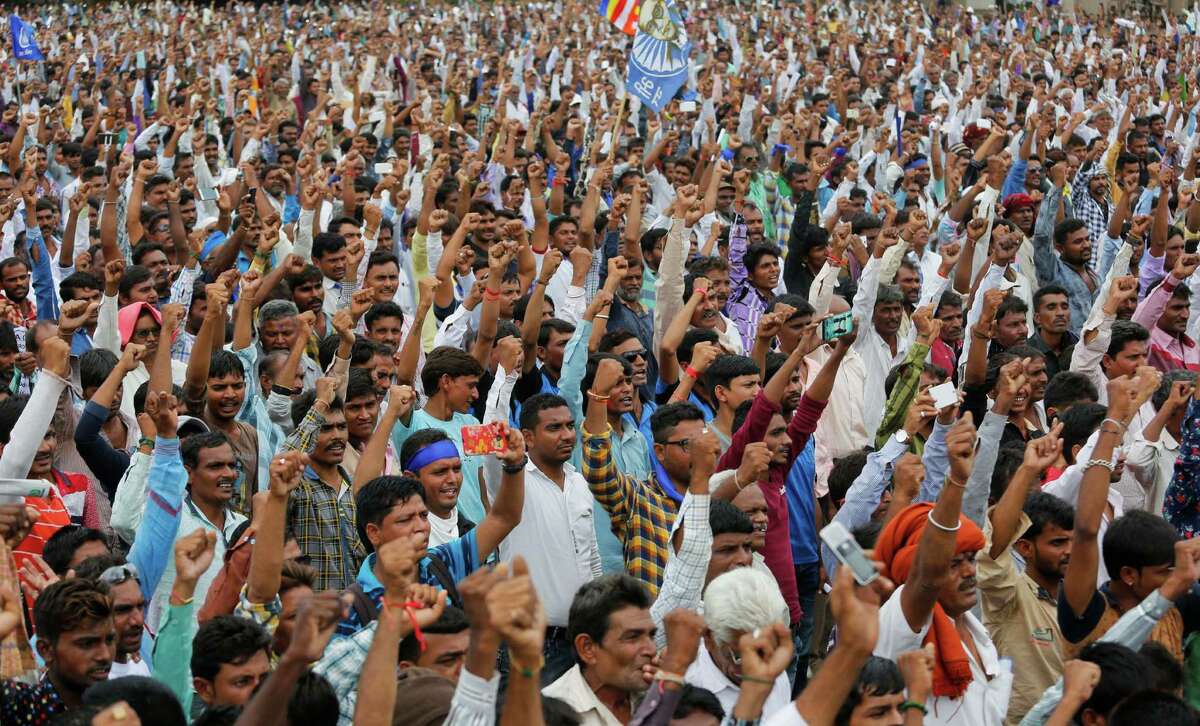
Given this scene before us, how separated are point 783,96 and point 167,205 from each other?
9893 mm

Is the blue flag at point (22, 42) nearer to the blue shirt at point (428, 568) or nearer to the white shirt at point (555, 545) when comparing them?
the white shirt at point (555, 545)

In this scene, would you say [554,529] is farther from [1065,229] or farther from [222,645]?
[1065,229]

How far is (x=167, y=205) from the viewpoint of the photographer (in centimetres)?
1001

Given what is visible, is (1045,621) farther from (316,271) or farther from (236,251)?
(236,251)

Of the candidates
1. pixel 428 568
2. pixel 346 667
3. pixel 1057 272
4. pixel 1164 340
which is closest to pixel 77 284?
pixel 428 568

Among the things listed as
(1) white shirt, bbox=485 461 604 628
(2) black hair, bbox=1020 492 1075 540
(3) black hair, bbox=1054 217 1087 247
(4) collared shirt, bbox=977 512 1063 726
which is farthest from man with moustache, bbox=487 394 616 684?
(3) black hair, bbox=1054 217 1087 247

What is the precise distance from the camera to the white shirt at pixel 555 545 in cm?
514

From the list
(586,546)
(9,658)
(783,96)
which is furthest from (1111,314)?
(783,96)

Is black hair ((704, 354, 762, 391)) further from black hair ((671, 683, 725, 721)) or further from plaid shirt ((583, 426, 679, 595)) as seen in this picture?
black hair ((671, 683, 725, 721))

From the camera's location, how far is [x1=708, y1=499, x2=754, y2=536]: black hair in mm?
4887

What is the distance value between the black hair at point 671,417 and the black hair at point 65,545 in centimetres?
201

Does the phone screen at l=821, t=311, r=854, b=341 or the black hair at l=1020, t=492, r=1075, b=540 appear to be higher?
the phone screen at l=821, t=311, r=854, b=341

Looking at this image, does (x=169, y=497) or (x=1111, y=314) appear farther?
(x=1111, y=314)

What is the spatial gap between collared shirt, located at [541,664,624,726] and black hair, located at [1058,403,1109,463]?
2.81 meters
